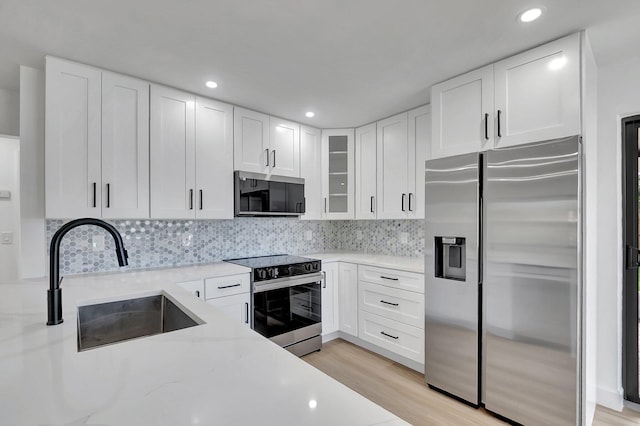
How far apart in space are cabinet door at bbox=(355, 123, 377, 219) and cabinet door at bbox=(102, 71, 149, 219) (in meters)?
2.16

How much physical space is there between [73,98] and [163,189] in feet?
2.73

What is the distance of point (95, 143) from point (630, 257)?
12.9 feet

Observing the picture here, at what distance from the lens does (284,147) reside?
335cm

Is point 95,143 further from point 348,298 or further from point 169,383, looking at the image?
point 348,298

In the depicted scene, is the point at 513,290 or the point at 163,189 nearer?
the point at 513,290

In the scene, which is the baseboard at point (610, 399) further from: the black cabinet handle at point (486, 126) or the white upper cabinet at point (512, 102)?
the black cabinet handle at point (486, 126)

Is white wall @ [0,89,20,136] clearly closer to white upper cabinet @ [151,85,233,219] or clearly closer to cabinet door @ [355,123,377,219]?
white upper cabinet @ [151,85,233,219]

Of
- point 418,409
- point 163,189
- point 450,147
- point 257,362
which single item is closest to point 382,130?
point 450,147

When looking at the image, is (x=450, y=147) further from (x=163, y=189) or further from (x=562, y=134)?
(x=163, y=189)

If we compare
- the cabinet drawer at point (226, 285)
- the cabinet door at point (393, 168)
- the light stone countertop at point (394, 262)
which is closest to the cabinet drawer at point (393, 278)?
the light stone countertop at point (394, 262)

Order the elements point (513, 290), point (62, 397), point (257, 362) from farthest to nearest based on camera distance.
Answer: point (513, 290)
point (257, 362)
point (62, 397)

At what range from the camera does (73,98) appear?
2160mm

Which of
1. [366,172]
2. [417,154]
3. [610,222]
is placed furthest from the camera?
[366,172]

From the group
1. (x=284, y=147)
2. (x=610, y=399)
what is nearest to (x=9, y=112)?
(x=284, y=147)
